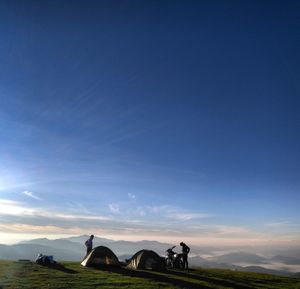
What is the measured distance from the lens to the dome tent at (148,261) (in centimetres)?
4084

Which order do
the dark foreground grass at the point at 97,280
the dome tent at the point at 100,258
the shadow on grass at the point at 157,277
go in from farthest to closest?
the dome tent at the point at 100,258
the shadow on grass at the point at 157,277
the dark foreground grass at the point at 97,280

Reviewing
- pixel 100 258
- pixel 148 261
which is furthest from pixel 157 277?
pixel 100 258

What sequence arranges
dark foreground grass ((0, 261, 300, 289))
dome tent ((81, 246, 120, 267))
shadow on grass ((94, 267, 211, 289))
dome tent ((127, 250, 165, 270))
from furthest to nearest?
dome tent ((81, 246, 120, 267)), dome tent ((127, 250, 165, 270)), shadow on grass ((94, 267, 211, 289)), dark foreground grass ((0, 261, 300, 289))

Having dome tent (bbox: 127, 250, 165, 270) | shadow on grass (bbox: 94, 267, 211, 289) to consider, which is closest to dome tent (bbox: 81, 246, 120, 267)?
shadow on grass (bbox: 94, 267, 211, 289)

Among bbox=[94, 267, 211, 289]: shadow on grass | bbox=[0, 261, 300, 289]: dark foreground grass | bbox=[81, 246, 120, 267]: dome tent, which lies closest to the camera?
bbox=[0, 261, 300, 289]: dark foreground grass

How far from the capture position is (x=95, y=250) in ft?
140

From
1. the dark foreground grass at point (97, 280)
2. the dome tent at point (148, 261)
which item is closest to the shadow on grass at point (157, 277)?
the dark foreground grass at point (97, 280)

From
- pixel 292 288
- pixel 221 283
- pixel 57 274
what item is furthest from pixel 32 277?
pixel 292 288

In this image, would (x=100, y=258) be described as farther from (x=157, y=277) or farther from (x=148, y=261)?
(x=157, y=277)

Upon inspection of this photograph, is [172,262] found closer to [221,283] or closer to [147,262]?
[147,262]

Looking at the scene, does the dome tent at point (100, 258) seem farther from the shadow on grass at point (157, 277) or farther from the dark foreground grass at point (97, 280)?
the dark foreground grass at point (97, 280)

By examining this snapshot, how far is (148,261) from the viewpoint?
135ft

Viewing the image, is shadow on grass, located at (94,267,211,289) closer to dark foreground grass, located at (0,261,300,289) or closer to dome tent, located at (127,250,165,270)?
dark foreground grass, located at (0,261,300,289)

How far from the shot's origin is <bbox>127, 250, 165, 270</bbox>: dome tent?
134ft
